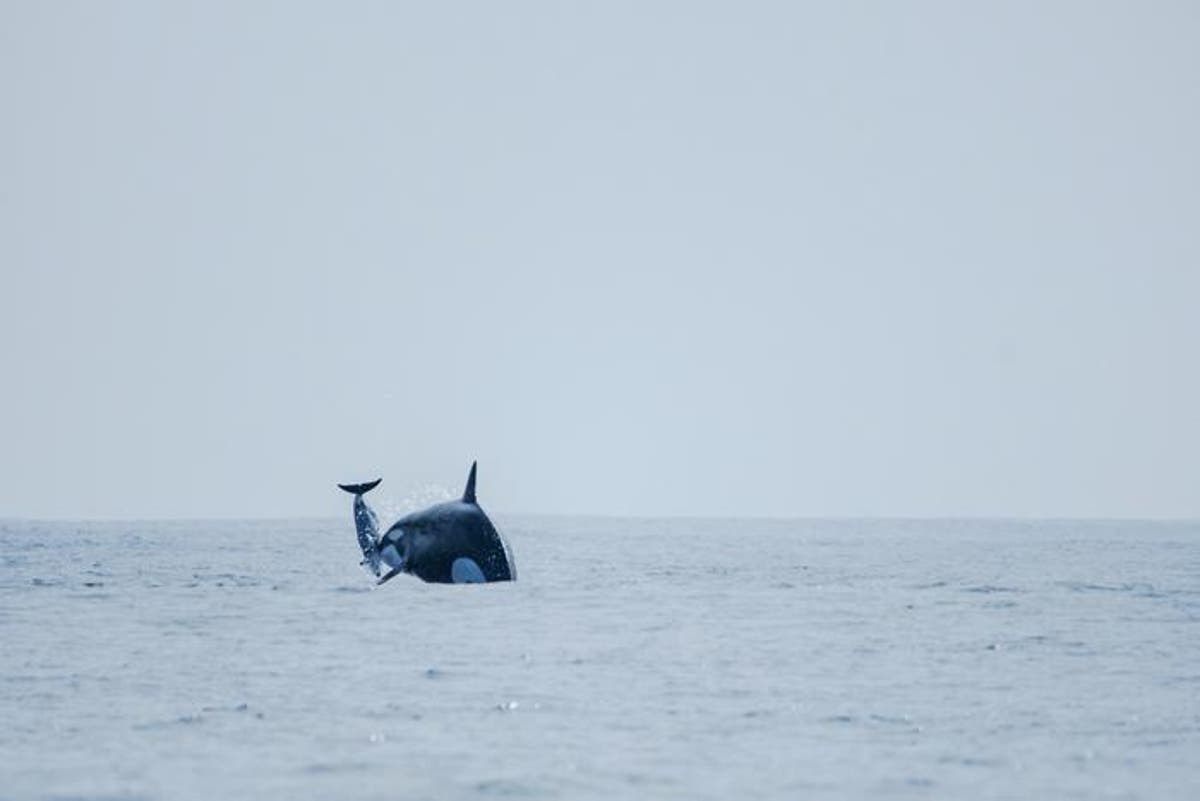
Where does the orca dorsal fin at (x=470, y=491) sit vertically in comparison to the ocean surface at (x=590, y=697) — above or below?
above

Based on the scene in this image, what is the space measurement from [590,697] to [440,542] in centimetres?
1622

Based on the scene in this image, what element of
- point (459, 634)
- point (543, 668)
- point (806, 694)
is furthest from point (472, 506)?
point (806, 694)

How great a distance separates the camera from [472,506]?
3872cm

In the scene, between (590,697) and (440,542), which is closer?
(590,697)

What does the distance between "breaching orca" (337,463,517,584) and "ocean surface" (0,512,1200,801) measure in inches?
45.7

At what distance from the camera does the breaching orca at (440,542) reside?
126 ft

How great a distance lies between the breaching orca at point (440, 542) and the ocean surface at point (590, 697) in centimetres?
116

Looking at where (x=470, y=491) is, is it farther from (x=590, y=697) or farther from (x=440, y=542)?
(x=590, y=697)

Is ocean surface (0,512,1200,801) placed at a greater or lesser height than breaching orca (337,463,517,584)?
lesser

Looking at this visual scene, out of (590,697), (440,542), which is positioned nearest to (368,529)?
(440,542)

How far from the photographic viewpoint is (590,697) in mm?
22969

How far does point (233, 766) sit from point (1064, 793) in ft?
28.0

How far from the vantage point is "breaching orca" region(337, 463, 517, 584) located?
3841 centimetres

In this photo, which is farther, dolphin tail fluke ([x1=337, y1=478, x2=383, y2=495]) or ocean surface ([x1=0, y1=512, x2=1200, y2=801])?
dolphin tail fluke ([x1=337, y1=478, x2=383, y2=495])
